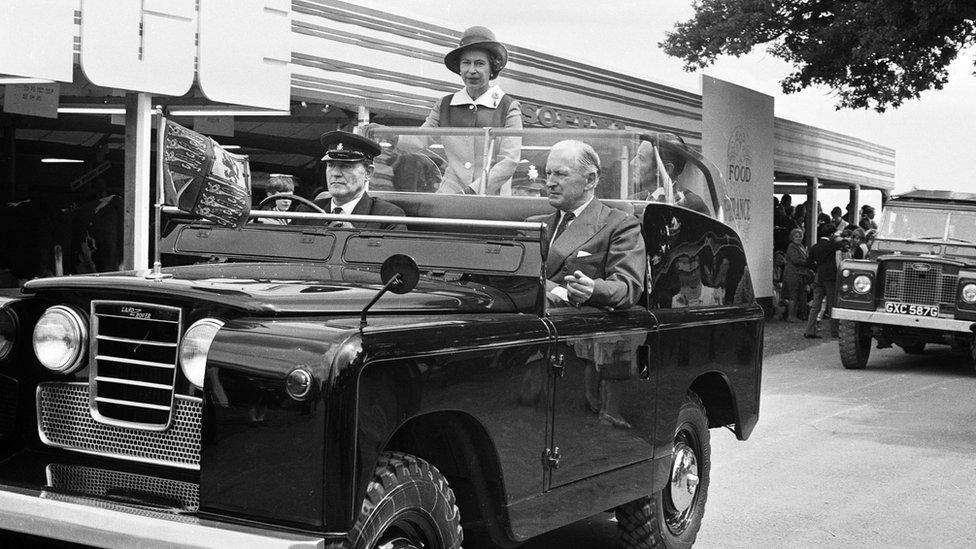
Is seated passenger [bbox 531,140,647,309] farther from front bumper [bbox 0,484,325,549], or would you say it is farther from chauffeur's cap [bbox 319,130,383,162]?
front bumper [bbox 0,484,325,549]

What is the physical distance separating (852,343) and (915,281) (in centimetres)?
124

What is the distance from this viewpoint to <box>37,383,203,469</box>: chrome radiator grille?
3.71m

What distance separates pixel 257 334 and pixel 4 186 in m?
15.7

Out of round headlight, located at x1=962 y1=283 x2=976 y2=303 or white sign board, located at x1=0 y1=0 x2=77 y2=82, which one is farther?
round headlight, located at x1=962 y1=283 x2=976 y2=303

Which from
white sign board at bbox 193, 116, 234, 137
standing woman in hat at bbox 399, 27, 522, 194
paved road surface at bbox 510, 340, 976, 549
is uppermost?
white sign board at bbox 193, 116, 234, 137

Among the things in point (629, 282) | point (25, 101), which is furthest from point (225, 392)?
point (25, 101)

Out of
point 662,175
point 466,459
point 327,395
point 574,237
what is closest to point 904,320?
point 662,175

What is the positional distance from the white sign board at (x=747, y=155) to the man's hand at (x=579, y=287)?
48.2 feet

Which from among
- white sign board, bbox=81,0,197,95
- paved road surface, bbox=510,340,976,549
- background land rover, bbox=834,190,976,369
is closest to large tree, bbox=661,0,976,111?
background land rover, bbox=834,190,976,369

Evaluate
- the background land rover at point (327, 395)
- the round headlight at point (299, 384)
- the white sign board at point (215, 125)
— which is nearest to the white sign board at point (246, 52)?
the white sign board at point (215, 125)

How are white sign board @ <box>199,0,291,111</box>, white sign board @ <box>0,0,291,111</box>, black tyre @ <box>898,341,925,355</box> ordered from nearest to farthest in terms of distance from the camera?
white sign board @ <box>0,0,291,111</box>, white sign board @ <box>199,0,291,111</box>, black tyre @ <box>898,341,925,355</box>

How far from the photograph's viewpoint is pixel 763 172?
21328mm

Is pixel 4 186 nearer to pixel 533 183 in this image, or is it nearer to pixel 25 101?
pixel 25 101

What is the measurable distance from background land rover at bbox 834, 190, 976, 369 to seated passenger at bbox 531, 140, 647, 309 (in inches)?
434
